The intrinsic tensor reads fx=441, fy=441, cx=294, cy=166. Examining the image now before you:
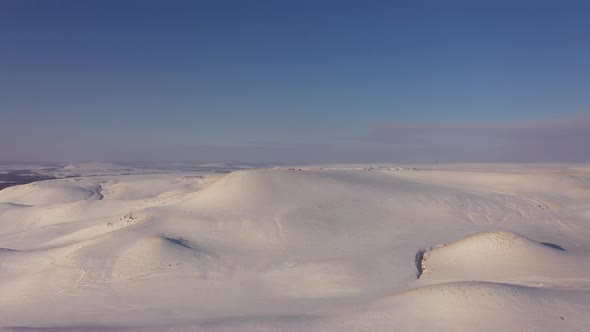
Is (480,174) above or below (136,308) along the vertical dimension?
above

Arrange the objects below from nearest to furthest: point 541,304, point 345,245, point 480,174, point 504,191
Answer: point 541,304 → point 345,245 → point 504,191 → point 480,174

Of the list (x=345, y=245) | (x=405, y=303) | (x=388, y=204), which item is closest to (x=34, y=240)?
(x=345, y=245)

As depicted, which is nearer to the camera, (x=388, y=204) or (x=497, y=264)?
(x=497, y=264)

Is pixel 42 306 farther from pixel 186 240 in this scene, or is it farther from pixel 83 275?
pixel 186 240

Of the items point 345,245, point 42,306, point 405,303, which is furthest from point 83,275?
point 405,303

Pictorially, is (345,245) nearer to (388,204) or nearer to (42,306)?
(388,204)

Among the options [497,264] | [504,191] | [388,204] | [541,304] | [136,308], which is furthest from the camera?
[504,191]
